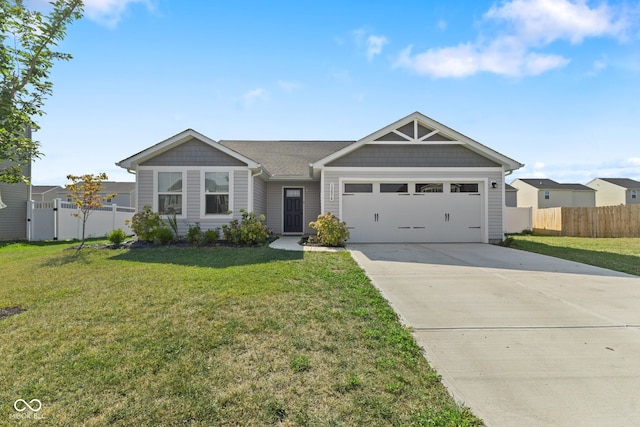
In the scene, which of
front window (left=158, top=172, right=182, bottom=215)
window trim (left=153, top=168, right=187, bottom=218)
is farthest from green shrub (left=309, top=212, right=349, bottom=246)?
front window (left=158, top=172, right=182, bottom=215)

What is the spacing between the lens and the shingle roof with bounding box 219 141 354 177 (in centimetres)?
1462

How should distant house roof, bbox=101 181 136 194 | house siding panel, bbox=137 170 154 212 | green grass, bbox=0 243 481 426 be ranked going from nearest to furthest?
green grass, bbox=0 243 481 426 < house siding panel, bbox=137 170 154 212 < distant house roof, bbox=101 181 136 194

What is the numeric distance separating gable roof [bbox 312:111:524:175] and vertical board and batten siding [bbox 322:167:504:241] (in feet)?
1.60

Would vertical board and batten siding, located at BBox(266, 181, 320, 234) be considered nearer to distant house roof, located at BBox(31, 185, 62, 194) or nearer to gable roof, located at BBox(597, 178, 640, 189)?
distant house roof, located at BBox(31, 185, 62, 194)

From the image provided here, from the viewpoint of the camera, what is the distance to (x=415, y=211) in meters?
11.9

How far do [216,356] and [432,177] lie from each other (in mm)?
10422

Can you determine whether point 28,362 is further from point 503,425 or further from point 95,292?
point 503,425

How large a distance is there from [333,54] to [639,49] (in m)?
8.22

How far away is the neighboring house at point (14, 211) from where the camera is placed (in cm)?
1341

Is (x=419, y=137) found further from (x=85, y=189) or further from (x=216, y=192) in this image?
(x=85, y=189)

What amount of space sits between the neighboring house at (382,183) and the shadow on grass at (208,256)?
6.76ft

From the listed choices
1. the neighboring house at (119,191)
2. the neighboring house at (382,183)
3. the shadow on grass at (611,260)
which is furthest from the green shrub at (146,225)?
the neighboring house at (119,191)

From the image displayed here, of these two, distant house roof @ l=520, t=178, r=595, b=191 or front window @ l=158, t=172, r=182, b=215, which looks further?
distant house roof @ l=520, t=178, r=595, b=191

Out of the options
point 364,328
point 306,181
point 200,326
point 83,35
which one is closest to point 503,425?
point 364,328
